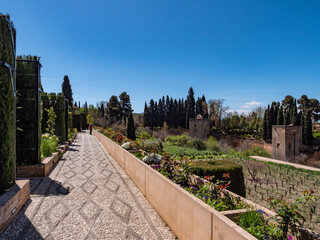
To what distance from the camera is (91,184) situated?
5.17 meters

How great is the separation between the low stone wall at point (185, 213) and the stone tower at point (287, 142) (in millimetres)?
19215

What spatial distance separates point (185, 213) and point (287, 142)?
20590 mm

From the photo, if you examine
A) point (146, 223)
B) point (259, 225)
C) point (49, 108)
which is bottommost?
point (146, 223)

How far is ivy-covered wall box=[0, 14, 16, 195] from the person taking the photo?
3477 millimetres

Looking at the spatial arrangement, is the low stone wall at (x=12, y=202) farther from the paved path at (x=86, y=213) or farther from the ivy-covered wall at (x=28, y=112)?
the ivy-covered wall at (x=28, y=112)

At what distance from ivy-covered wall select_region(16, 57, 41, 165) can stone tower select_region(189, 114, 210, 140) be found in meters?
22.4

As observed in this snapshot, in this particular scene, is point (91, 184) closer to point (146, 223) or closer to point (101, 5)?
point (146, 223)

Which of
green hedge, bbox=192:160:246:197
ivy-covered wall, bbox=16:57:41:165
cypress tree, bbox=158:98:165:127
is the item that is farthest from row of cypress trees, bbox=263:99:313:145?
A: ivy-covered wall, bbox=16:57:41:165

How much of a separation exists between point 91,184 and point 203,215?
12.3 feet

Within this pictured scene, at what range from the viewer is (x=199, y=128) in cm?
2683

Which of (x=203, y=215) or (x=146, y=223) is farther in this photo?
(x=146, y=223)

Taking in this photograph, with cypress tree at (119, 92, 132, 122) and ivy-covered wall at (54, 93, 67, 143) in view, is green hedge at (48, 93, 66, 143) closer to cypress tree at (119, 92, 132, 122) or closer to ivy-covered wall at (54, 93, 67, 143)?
ivy-covered wall at (54, 93, 67, 143)

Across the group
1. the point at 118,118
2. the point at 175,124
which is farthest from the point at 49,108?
the point at 175,124

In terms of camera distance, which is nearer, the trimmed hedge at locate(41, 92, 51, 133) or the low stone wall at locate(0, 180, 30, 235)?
the low stone wall at locate(0, 180, 30, 235)
